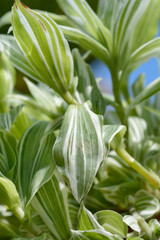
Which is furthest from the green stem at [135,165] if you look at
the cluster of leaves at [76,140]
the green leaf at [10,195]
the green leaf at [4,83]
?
the green leaf at [4,83]

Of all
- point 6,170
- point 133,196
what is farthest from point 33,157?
point 133,196

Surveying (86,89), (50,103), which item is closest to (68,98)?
(86,89)

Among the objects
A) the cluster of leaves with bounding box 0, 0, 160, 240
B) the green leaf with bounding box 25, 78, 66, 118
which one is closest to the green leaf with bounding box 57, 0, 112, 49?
the cluster of leaves with bounding box 0, 0, 160, 240

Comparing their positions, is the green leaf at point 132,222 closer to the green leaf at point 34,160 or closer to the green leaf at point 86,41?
the green leaf at point 34,160

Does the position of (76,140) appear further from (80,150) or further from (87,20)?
(87,20)

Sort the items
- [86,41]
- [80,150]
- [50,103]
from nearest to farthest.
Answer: [80,150]
[86,41]
[50,103]

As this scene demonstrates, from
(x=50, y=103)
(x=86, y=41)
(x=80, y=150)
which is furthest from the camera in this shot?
(x=50, y=103)

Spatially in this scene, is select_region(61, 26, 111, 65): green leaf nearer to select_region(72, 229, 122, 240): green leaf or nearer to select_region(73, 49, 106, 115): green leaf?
select_region(73, 49, 106, 115): green leaf

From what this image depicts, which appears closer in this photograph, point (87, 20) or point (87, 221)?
point (87, 221)

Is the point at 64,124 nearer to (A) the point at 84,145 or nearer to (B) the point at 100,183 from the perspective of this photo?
(A) the point at 84,145
